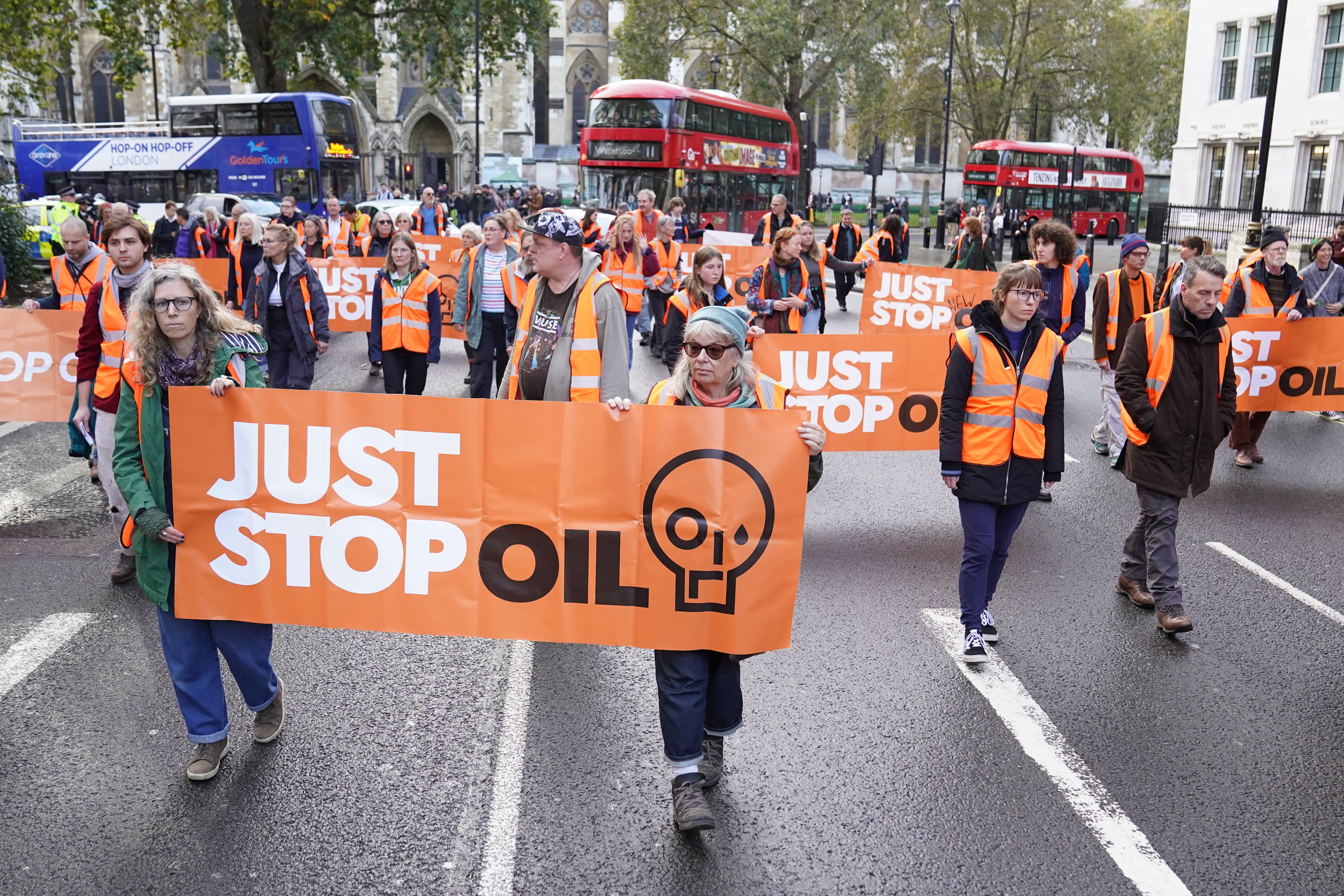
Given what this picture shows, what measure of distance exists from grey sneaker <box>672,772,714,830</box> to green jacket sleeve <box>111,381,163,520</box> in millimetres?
2066

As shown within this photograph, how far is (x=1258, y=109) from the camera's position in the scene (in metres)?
30.9

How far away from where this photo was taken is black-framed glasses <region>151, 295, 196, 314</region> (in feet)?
13.4

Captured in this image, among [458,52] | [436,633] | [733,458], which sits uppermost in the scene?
[458,52]

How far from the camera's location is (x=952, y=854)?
158 inches

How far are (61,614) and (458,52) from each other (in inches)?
1138

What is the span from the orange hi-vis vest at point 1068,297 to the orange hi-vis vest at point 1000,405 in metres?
3.41

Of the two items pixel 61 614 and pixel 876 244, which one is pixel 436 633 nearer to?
pixel 61 614

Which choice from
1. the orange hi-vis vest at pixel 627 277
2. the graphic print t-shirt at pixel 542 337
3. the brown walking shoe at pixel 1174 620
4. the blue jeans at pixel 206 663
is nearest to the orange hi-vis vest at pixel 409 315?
the orange hi-vis vest at pixel 627 277

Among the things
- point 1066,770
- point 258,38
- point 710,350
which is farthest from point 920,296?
point 258,38

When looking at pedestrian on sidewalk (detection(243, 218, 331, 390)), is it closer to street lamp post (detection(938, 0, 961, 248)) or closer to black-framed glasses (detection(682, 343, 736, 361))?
black-framed glasses (detection(682, 343, 736, 361))

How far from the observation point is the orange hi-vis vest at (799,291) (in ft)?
32.1

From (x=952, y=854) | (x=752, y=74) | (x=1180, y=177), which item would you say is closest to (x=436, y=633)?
(x=952, y=854)

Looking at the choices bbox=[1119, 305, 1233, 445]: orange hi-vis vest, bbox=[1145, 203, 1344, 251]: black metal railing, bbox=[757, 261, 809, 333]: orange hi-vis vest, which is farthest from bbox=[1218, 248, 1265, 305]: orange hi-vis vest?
bbox=[1145, 203, 1344, 251]: black metal railing

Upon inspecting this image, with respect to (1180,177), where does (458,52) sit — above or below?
above
